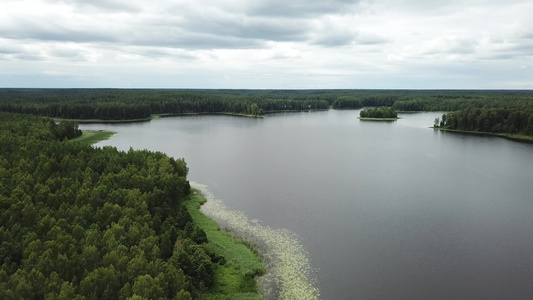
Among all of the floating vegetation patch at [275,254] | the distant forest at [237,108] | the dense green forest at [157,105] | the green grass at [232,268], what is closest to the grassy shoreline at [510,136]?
the distant forest at [237,108]

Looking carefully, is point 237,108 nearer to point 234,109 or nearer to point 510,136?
point 234,109

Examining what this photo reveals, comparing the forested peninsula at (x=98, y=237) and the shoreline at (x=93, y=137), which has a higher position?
the forested peninsula at (x=98, y=237)

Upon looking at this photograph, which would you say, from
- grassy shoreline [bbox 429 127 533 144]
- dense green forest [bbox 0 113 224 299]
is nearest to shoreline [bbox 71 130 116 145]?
dense green forest [bbox 0 113 224 299]

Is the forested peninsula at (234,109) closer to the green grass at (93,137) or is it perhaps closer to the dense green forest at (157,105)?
the dense green forest at (157,105)

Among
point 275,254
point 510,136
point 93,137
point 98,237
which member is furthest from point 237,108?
point 98,237

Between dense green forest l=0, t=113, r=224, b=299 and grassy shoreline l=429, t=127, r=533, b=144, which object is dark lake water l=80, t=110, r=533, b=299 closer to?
dense green forest l=0, t=113, r=224, b=299

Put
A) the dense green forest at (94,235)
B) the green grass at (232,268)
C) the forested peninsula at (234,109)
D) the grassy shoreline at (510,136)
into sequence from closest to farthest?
the dense green forest at (94,235) → the green grass at (232,268) → the grassy shoreline at (510,136) → the forested peninsula at (234,109)
